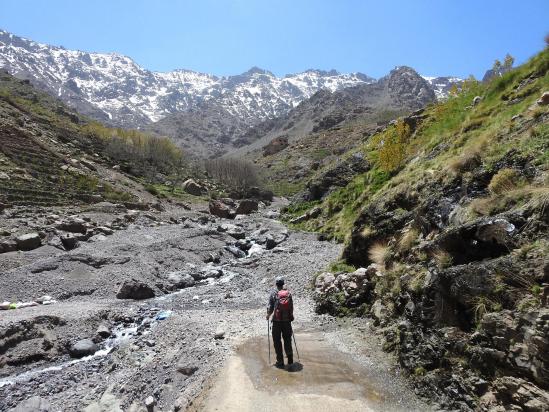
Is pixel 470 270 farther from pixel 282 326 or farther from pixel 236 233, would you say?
pixel 236 233

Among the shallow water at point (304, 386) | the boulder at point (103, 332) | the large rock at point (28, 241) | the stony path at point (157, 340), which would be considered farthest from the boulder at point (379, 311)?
the large rock at point (28, 241)

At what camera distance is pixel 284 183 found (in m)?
151

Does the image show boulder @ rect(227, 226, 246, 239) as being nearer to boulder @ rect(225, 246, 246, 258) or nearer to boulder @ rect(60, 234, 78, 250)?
boulder @ rect(225, 246, 246, 258)

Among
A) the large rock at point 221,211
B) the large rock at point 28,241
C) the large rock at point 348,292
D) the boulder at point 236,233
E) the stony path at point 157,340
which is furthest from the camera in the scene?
the large rock at point 221,211

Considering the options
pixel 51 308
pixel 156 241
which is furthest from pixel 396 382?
pixel 156 241

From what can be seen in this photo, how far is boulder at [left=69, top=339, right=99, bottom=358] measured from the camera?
16.3 metres

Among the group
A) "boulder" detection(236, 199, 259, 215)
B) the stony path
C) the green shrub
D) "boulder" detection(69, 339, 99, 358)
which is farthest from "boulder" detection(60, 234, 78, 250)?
"boulder" detection(236, 199, 259, 215)

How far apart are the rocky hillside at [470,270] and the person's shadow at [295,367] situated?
2949 mm

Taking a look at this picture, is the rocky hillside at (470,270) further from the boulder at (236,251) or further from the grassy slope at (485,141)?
the boulder at (236,251)

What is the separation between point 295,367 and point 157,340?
7.15 m

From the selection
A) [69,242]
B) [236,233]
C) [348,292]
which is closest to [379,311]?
[348,292]

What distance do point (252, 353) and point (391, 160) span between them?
29.2 meters

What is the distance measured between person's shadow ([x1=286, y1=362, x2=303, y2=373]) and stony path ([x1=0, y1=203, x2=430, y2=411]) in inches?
9.0

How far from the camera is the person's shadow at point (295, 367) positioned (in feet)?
38.5
